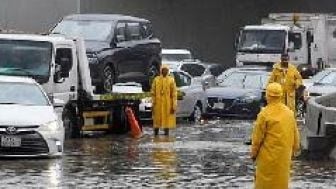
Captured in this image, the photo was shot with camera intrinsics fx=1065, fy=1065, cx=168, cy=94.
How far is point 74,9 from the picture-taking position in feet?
166

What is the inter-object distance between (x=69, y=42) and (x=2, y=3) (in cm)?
2861

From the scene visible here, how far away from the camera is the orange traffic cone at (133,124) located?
2441cm

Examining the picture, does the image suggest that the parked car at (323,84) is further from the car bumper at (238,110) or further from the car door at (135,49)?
the car door at (135,49)

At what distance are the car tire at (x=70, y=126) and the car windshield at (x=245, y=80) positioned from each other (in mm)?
9562

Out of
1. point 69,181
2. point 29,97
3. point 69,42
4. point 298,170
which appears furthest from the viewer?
point 69,42

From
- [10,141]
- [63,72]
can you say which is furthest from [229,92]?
[10,141]

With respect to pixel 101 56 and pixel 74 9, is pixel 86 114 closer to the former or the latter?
pixel 101 56

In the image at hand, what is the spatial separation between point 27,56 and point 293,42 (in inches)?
842

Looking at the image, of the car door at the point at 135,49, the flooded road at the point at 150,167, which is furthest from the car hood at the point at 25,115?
the car door at the point at 135,49

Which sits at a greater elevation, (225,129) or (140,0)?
(140,0)

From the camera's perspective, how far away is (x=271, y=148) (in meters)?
11.6

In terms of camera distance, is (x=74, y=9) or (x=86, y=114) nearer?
(x=86, y=114)

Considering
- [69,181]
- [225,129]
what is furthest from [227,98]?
[69,181]

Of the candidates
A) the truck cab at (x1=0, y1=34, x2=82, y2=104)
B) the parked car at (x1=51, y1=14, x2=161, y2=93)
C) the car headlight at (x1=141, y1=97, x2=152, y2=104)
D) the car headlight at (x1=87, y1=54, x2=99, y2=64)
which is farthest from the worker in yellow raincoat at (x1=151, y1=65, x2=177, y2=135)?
the truck cab at (x1=0, y1=34, x2=82, y2=104)
